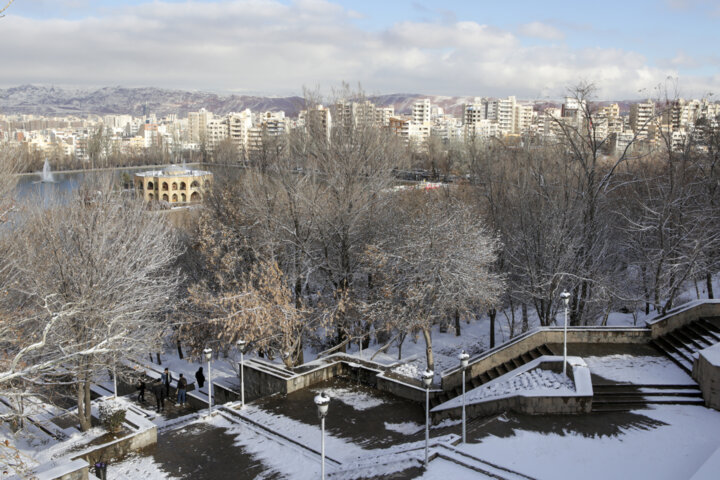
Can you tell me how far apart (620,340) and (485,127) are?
116 m

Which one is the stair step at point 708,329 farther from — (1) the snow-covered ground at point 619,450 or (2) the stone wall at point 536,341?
(1) the snow-covered ground at point 619,450

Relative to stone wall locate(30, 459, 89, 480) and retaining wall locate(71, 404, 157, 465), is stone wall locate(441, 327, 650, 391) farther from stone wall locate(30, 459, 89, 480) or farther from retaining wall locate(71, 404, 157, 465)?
stone wall locate(30, 459, 89, 480)

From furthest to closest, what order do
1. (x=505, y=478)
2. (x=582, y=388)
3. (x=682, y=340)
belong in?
(x=682, y=340), (x=582, y=388), (x=505, y=478)

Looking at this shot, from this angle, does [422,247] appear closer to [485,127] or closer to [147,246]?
[147,246]

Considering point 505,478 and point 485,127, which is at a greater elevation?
point 485,127

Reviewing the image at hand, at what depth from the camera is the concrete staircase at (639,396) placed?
11414 millimetres

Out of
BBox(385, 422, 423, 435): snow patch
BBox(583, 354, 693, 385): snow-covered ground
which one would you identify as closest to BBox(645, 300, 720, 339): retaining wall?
BBox(583, 354, 693, 385): snow-covered ground

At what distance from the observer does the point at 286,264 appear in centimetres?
1969

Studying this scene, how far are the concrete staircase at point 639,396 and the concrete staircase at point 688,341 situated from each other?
1.06 metres

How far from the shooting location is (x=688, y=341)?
13.9m

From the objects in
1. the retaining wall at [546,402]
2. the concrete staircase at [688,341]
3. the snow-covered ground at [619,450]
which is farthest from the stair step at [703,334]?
the retaining wall at [546,402]

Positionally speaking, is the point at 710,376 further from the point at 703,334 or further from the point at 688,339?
the point at 703,334

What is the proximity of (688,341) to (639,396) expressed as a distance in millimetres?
3318

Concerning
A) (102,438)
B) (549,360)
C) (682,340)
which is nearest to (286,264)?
(102,438)
